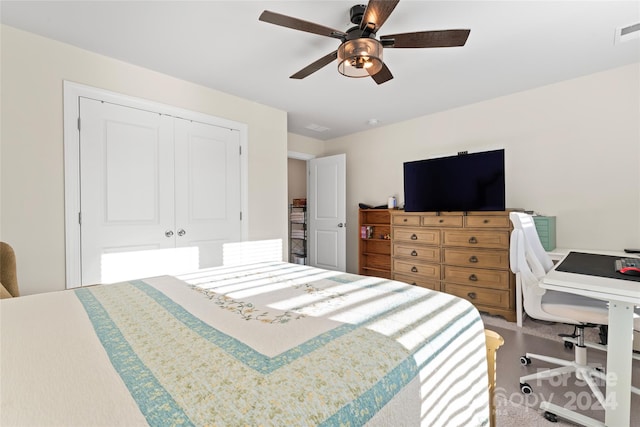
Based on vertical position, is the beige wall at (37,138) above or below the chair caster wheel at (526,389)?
above

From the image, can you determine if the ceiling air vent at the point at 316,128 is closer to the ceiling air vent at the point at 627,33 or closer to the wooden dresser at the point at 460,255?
the wooden dresser at the point at 460,255

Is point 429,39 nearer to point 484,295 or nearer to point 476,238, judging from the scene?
point 476,238

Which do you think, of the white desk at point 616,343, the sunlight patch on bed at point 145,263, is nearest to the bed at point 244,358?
the white desk at point 616,343

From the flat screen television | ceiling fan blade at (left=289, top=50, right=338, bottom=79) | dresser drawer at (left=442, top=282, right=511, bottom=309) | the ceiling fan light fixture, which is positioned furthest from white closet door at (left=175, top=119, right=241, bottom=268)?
dresser drawer at (left=442, top=282, right=511, bottom=309)

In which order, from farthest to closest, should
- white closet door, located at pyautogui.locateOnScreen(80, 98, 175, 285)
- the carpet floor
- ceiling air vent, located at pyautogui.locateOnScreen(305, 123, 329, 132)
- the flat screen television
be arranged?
ceiling air vent, located at pyautogui.locateOnScreen(305, 123, 329, 132) → the flat screen television → white closet door, located at pyautogui.locateOnScreen(80, 98, 175, 285) → the carpet floor

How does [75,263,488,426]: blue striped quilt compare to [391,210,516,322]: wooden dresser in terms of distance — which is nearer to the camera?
[75,263,488,426]: blue striped quilt

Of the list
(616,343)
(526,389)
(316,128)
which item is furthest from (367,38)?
(316,128)

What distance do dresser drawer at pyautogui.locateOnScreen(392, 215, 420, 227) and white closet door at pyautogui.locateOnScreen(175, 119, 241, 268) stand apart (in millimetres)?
2089

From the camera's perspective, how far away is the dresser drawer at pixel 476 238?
3.08 m

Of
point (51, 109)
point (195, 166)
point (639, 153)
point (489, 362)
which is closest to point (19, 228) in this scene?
point (51, 109)

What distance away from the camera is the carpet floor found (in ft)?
5.34

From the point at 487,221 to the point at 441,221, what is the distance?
500 millimetres

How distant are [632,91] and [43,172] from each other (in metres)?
5.27

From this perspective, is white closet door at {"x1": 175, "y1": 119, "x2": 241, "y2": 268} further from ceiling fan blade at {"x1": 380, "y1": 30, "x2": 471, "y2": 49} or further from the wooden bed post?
the wooden bed post
